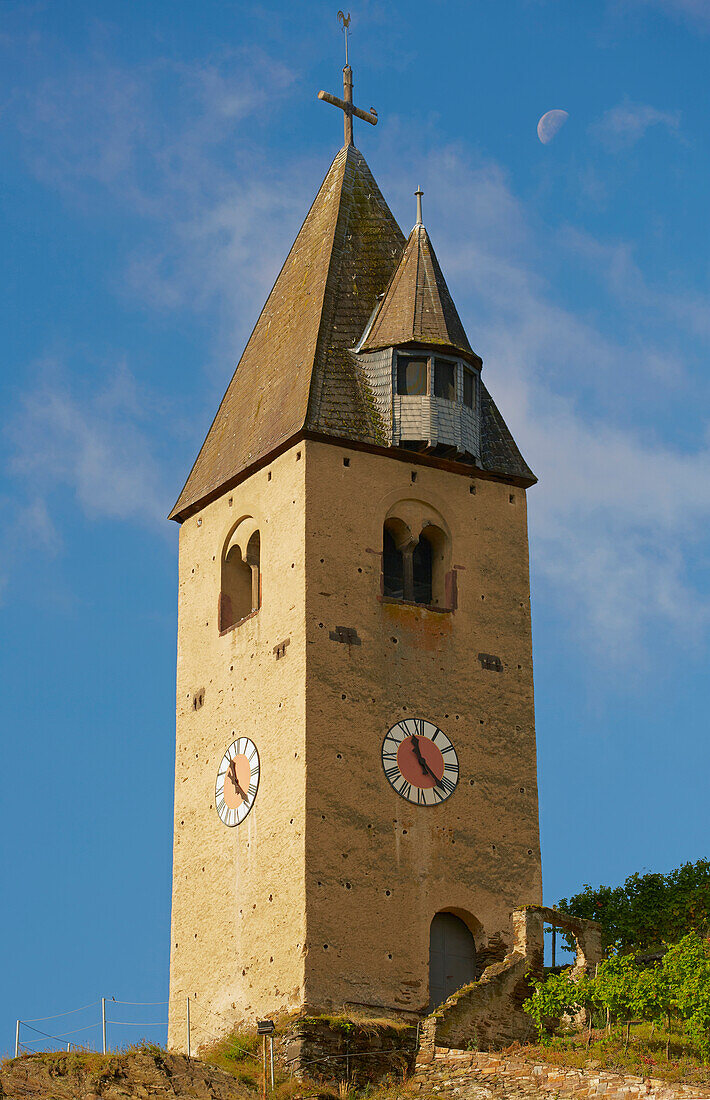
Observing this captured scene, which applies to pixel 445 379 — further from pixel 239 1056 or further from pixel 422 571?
pixel 239 1056

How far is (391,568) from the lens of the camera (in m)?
A: 42.1

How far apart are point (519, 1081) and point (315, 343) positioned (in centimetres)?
1628

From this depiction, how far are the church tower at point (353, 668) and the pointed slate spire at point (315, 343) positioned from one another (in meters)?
0.07

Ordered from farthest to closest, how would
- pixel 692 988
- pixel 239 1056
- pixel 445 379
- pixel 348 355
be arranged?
pixel 348 355 → pixel 445 379 → pixel 239 1056 → pixel 692 988

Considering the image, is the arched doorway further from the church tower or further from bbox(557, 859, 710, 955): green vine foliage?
bbox(557, 859, 710, 955): green vine foliage

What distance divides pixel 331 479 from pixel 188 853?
8042mm

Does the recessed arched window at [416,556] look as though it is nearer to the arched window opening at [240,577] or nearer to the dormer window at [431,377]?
the dormer window at [431,377]

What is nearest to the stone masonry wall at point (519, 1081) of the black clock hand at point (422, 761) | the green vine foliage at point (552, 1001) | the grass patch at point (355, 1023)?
the grass patch at point (355, 1023)

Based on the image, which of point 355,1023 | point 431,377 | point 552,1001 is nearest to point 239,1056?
point 355,1023

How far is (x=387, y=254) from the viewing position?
45.8 meters

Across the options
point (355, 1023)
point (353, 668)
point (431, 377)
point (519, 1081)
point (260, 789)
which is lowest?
point (519, 1081)

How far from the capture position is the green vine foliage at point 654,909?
43875 millimetres

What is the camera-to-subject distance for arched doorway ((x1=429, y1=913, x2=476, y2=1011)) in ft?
126

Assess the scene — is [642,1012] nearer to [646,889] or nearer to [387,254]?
[646,889]
